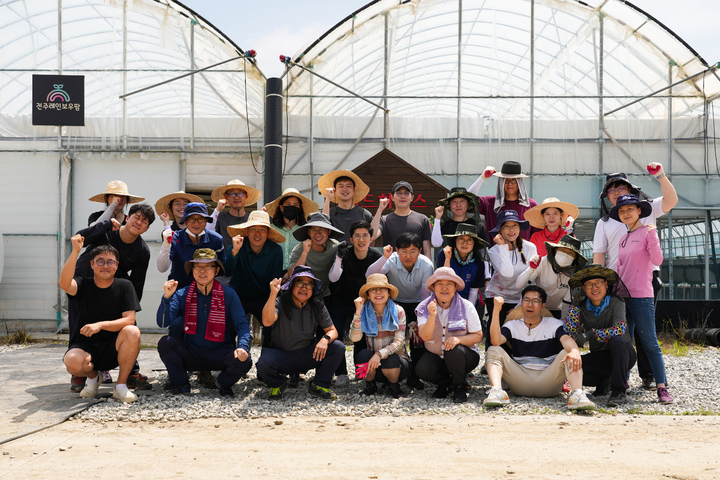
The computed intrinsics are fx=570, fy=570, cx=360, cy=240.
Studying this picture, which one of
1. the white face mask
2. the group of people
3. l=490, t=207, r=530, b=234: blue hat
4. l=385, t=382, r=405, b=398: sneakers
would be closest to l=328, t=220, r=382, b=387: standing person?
the group of people

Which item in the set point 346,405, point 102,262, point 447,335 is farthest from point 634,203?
point 102,262

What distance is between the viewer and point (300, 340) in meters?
4.79

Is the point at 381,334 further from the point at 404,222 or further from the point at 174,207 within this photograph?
the point at 174,207

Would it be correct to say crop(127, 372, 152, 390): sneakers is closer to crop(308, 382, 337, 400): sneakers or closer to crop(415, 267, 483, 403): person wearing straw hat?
crop(308, 382, 337, 400): sneakers

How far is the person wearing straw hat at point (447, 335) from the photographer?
15.2 ft

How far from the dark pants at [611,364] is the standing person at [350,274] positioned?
6.48 feet

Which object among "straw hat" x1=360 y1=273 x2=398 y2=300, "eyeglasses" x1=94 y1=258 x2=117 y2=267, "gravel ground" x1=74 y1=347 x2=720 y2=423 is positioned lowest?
"gravel ground" x1=74 y1=347 x2=720 y2=423

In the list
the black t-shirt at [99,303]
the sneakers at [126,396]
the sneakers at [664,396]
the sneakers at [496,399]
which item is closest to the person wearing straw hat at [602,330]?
the sneakers at [664,396]

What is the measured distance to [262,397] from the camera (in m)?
4.70

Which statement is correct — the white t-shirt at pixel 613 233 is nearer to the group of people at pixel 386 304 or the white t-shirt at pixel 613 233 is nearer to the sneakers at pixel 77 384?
the group of people at pixel 386 304

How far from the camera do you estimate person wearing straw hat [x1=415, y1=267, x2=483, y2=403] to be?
463 cm

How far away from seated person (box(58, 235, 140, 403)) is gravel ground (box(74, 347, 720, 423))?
0.36 metres

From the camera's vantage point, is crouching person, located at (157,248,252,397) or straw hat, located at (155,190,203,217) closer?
crouching person, located at (157,248,252,397)

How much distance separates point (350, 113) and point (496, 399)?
20.9 ft
